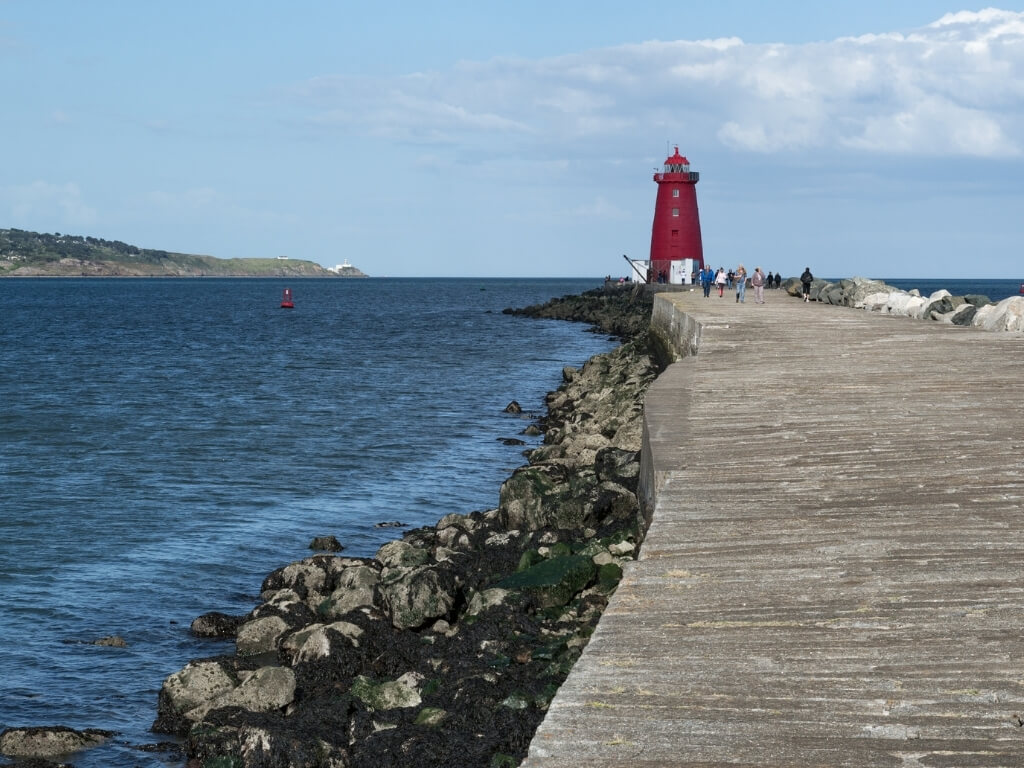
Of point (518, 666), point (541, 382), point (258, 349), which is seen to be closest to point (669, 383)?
point (518, 666)

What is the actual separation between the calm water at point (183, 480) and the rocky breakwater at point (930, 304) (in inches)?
329

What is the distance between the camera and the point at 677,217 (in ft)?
197

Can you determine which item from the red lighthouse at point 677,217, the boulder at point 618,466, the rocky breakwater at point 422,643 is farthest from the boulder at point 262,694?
the red lighthouse at point 677,217

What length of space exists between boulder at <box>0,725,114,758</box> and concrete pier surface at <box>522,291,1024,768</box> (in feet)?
15.8

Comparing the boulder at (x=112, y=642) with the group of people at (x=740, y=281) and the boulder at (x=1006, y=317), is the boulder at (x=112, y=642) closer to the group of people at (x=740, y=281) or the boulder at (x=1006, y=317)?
the boulder at (x=1006, y=317)

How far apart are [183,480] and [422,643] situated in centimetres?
1194

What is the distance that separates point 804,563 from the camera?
6.04 m

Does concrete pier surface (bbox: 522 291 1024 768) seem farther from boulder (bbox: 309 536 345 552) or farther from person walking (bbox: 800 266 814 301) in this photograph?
person walking (bbox: 800 266 814 301)

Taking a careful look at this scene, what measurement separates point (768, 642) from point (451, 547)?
7930 mm

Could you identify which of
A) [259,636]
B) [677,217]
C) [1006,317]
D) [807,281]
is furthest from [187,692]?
[677,217]

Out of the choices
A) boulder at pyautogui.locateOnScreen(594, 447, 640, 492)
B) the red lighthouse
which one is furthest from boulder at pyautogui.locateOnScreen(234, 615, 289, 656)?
the red lighthouse

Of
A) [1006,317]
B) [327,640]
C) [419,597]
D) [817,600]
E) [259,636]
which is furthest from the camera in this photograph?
[1006,317]

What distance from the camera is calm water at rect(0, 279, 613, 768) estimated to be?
11273 mm

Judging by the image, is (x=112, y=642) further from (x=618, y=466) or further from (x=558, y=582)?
(x=618, y=466)
